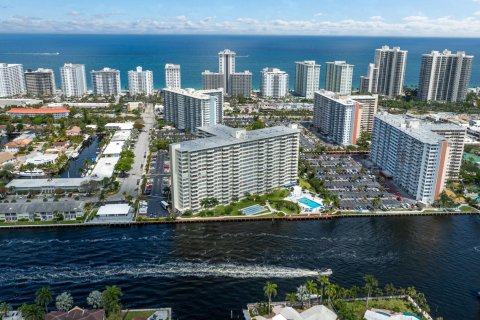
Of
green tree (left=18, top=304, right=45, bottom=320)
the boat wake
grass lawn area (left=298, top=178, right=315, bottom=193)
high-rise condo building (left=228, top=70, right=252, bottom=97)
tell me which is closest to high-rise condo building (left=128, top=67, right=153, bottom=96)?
high-rise condo building (left=228, top=70, right=252, bottom=97)

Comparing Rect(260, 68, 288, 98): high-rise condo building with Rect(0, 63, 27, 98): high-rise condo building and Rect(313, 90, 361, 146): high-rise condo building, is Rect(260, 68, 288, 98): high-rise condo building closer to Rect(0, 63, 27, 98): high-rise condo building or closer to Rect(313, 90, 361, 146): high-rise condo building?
Rect(313, 90, 361, 146): high-rise condo building

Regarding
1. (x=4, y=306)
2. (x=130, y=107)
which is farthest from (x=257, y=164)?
(x=130, y=107)

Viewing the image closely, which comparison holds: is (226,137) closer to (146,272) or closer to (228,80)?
(146,272)

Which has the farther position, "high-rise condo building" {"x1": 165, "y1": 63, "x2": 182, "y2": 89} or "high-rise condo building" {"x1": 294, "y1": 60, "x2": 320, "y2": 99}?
"high-rise condo building" {"x1": 165, "y1": 63, "x2": 182, "y2": 89}

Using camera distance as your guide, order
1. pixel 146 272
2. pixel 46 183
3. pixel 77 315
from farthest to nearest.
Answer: pixel 46 183
pixel 146 272
pixel 77 315

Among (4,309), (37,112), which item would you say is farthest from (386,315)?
(37,112)

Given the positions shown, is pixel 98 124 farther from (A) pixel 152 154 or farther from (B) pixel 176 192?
(B) pixel 176 192
